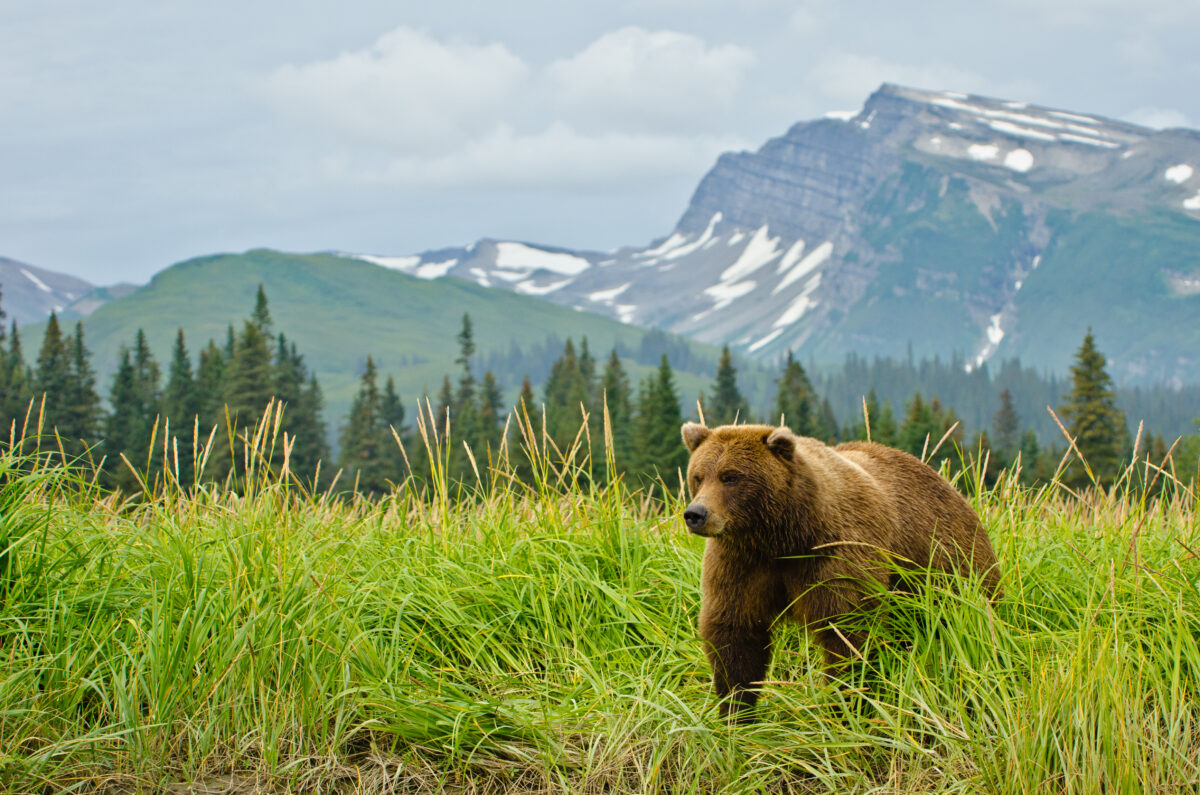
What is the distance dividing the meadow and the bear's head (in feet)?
2.93

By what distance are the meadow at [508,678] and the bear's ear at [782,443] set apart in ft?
3.38

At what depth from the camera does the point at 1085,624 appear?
4.78 metres

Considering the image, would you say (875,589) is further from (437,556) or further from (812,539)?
(437,556)

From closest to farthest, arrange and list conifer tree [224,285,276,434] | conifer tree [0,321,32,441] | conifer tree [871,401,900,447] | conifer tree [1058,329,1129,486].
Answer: conifer tree [1058,329,1129,486], conifer tree [871,401,900,447], conifer tree [0,321,32,441], conifer tree [224,285,276,434]

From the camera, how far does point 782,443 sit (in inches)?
193

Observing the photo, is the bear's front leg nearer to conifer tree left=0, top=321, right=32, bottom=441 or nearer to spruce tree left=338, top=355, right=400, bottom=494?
conifer tree left=0, top=321, right=32, bottom=441

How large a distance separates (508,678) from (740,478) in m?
1.84

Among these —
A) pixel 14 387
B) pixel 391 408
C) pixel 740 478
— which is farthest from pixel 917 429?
pixel 14 387

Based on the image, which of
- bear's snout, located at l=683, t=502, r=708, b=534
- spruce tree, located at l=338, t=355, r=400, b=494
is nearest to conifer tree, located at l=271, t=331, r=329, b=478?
spruce tree, located at l=338, t=355, r=400, b=494

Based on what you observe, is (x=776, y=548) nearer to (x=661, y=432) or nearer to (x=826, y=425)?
(x=661, y=432)

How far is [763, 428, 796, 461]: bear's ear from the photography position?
191 inches

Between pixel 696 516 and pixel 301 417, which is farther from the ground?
pixel 696 516

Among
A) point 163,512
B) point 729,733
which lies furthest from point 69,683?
point 729,733

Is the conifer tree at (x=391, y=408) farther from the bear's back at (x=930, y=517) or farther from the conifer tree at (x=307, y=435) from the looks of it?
the bear's back at (x=930, y=517)
